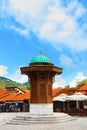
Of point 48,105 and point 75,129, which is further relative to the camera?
point 48,105

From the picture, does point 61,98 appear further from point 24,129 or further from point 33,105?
point 24,129

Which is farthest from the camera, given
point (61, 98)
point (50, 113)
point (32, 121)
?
point (61, 98)

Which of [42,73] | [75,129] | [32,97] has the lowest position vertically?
[75,129]

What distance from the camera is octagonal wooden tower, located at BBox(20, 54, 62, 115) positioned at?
2975 centimetres

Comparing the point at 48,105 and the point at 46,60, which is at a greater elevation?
the point at 46,60

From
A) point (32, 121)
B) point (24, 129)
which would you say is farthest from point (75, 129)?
point (32, 121)

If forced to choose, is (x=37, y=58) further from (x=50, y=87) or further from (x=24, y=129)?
(x=24, y=129)

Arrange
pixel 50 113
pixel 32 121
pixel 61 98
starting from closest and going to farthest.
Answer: pixel 32 121, pixel 50 113, pixel 61 98

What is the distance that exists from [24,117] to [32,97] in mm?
2690

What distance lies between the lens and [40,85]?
30031 millimetres

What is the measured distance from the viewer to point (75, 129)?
21797mm

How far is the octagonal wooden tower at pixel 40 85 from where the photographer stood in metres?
29.8

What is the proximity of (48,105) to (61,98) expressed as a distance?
41.2 feet

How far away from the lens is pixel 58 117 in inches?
1107
